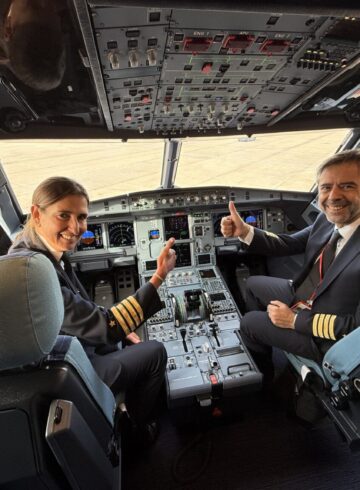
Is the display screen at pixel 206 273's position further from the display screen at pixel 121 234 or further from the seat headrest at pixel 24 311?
the seat headrest at pixel 24 311

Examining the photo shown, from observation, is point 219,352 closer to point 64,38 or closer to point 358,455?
point 358,455

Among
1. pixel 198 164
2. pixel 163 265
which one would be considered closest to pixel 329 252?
pixel 163 265

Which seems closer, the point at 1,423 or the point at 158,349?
the point at 1,423

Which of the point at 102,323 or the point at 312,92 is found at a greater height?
the point at 312,92

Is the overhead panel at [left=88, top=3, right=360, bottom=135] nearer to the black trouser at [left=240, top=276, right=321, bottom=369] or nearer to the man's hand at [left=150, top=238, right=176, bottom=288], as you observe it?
the man's hand at [left=150, top=238, right=176, bottom=288]

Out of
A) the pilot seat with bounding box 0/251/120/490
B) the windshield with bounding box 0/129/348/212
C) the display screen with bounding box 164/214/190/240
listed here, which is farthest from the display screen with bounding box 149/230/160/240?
the windshield with bounding box 0/129/348/212

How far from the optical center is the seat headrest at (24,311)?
67 cm

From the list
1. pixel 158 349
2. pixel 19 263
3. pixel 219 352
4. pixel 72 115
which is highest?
pixel 72 115

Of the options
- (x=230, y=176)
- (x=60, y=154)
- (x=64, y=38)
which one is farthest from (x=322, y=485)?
(x=60, y=154)

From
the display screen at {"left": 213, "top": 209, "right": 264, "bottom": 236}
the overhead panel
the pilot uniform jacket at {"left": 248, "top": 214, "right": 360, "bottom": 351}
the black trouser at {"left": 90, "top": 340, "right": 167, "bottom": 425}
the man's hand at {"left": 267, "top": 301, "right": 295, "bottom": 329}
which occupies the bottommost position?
the black trouser at {"left": 90, "top": 340, "right": 167, "bottom": 425}

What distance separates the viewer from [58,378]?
0.80 m

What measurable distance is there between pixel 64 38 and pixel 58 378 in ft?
4.37

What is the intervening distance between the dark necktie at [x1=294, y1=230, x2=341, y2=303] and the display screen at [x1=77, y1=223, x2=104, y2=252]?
6.45ft

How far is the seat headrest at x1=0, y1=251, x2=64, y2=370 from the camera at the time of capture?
665mm
